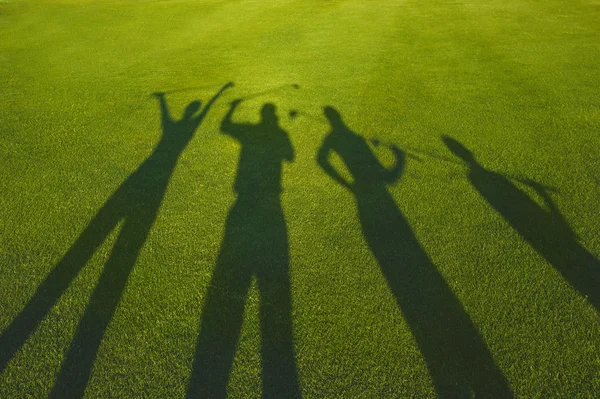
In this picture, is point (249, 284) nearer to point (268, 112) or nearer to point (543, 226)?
point (543, 226)

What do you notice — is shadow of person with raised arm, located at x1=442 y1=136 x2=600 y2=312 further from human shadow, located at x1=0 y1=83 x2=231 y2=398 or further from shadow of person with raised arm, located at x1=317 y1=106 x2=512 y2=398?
human shadow, located at x1=0 y1=83 x2=231 y2=398

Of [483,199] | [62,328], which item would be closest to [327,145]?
[483,199]

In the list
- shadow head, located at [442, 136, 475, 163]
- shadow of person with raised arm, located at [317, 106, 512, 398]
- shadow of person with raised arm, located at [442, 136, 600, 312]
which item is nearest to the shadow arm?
shadow of person with raised arm, located at [317, 106, 512, 398]

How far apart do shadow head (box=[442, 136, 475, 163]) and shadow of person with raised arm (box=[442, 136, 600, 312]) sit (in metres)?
0.03

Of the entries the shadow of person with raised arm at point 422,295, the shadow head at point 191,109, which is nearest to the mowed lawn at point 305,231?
the shadow of person with raised arm at point 422,295

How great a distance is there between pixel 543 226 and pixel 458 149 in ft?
5.72

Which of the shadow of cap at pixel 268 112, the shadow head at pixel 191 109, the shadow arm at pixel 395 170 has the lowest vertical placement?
the shadow arm at pixel 395 170

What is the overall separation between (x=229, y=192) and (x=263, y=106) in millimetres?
2790

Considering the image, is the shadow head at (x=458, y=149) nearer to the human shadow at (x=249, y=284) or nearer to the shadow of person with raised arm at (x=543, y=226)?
the shadow of person with raised arm at (x=543, y=226)

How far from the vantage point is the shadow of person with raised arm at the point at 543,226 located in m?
3.43

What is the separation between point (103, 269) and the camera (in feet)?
12.0

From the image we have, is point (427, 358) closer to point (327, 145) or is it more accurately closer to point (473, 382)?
point (473, 382)

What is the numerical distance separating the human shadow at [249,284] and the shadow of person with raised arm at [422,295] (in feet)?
3.18

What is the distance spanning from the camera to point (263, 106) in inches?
269
